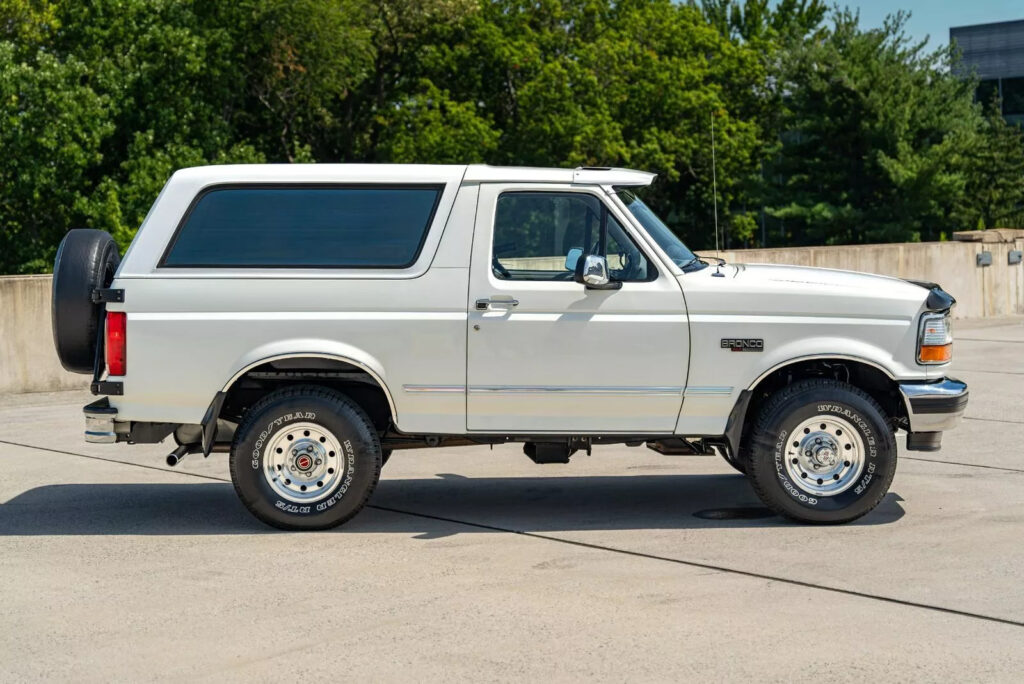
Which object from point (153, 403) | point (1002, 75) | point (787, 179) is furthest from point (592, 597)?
point (1002, 75)

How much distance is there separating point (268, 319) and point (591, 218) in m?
1.89

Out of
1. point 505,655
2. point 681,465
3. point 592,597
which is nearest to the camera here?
point 505,655

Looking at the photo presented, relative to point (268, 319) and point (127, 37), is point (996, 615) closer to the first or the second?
point (268, 319)

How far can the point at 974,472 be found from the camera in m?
9.58

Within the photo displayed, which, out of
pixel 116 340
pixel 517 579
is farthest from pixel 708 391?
pixel 116 340

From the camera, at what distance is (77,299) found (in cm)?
792

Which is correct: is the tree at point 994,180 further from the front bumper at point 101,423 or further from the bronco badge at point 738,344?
the front bumper at point 101,423

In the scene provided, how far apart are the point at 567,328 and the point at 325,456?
1526mm

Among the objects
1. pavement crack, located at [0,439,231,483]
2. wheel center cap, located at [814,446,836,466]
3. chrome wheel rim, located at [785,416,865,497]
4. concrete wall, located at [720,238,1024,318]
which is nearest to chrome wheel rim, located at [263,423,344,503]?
pavement crack, located at [0,439,231,483]

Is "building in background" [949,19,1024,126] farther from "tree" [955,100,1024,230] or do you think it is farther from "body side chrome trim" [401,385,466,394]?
"body side chrome trim" [401,385,466,394]

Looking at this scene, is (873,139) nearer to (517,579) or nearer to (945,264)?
(945,264)

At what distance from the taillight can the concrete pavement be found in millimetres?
973

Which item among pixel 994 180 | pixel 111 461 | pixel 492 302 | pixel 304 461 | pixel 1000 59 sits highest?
pixel 1000 59

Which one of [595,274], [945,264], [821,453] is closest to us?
[595,274]
